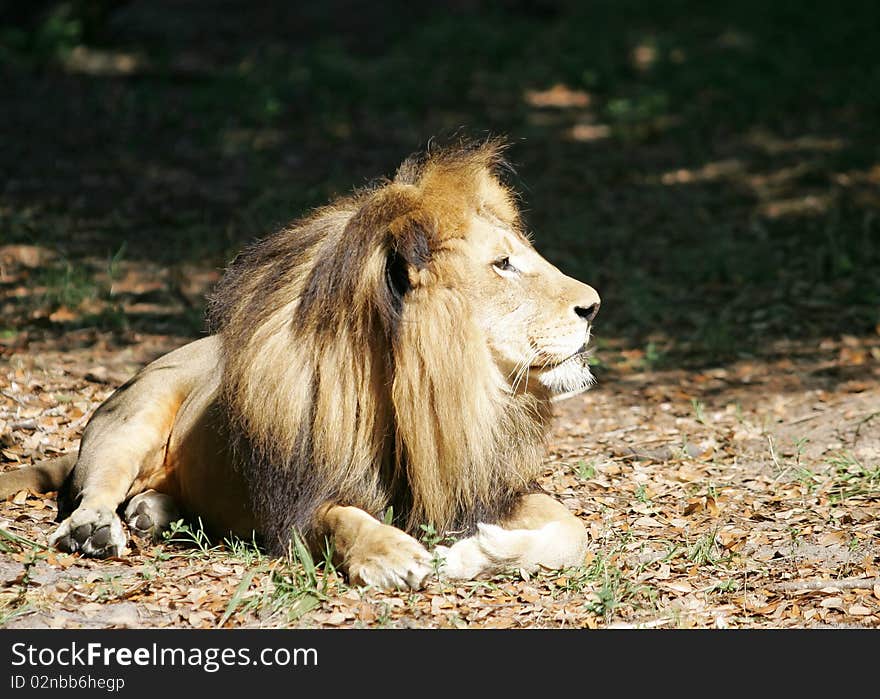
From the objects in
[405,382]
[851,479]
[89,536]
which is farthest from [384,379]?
[851,479]

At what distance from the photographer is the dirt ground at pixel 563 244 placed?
400 cm

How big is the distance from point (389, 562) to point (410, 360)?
1.99ft

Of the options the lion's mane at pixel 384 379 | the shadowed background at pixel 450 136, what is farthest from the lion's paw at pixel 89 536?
the shadowed background at pixel 450 136

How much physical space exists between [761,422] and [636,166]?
495cm

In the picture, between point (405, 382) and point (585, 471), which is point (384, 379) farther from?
point (585, 471)

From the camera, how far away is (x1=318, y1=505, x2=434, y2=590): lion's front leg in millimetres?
3787

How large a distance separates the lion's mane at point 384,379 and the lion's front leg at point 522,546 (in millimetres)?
84

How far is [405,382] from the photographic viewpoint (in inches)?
151

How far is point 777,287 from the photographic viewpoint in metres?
7.86

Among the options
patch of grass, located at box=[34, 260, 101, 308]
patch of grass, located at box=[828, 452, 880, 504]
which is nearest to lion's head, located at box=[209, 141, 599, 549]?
patch of grass, located at box=[828, 452, 880, 504]

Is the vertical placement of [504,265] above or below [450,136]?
below

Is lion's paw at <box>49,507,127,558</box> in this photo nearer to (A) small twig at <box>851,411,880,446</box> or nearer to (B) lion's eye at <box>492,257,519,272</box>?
(B) lion's eye at <box>492,257,519,272</box>

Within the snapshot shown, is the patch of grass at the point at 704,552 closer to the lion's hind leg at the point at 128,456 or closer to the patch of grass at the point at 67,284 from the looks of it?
the lion's hind leg at the point at 128,456
